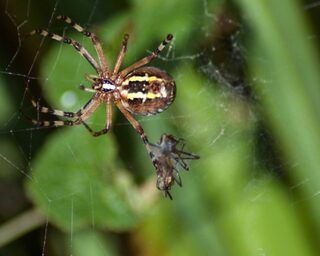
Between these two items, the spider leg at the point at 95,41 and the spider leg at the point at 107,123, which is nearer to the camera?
the spider leg at the point at 107,123

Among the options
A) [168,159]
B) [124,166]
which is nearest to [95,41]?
[124,166]

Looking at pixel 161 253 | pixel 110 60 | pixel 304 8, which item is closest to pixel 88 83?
pixel 110 60

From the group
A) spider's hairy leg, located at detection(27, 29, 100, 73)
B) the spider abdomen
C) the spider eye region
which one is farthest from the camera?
the spider eye region

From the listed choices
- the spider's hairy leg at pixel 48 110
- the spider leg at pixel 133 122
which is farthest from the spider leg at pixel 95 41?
the spider's hairy leg at pixel 48 110

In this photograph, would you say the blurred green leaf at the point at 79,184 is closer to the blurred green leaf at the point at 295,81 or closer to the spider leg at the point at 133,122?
the spider leg at the point at 133,122

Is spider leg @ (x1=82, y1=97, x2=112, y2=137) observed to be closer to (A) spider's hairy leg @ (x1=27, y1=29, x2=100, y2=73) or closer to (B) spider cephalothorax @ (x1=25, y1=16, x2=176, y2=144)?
(B) spider cephalothorax @ (x1=25, y1=16, x2=176, y2=144)

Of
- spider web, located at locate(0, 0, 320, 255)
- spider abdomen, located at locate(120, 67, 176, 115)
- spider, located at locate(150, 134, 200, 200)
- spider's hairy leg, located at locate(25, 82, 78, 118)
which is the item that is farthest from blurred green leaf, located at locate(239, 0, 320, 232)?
spider's hairy leg, located at locate(25, 82, 78, 118)

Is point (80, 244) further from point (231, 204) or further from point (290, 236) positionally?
point (290, 236)
